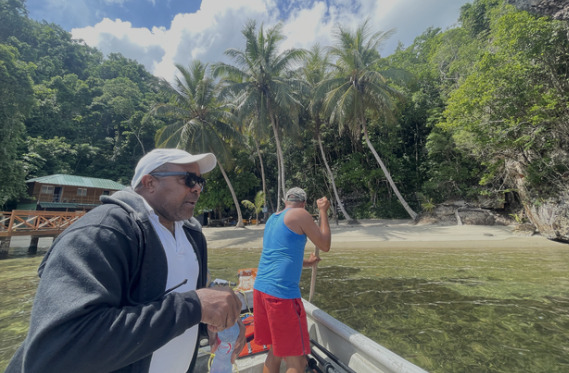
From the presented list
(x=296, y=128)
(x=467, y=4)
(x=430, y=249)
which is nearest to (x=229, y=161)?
(x=296, y=128)

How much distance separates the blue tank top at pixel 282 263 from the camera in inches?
88.7

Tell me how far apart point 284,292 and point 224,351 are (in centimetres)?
79

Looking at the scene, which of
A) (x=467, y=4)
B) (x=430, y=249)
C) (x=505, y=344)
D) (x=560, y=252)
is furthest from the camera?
(x=467, y=4)

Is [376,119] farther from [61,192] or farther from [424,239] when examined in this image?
[61,192]

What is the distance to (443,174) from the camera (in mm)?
16922

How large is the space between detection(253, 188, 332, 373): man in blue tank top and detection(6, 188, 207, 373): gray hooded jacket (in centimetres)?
137

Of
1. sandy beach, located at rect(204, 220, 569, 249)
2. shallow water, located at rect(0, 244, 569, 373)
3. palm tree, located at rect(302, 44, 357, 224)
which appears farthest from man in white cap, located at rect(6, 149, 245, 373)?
palm tree, located at rect(302, 44, 357, 224)

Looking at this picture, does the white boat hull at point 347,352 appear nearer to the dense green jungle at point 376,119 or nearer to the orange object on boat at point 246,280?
the orange object on boat at point 246,280

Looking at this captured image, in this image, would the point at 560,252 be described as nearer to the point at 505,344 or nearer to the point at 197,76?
the point at 505,344

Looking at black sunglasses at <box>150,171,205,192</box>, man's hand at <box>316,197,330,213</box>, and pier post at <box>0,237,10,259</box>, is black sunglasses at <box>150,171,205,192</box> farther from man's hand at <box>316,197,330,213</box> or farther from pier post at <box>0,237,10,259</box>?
pier post at <box>0,237,10,259</box>

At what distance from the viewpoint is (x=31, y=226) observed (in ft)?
42.1

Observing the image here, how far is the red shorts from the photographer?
6.99 feet

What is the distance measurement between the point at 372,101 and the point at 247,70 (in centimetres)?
916

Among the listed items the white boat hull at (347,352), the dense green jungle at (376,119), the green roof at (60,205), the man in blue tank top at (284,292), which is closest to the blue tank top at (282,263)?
the man in blue tank top at (284,292)
